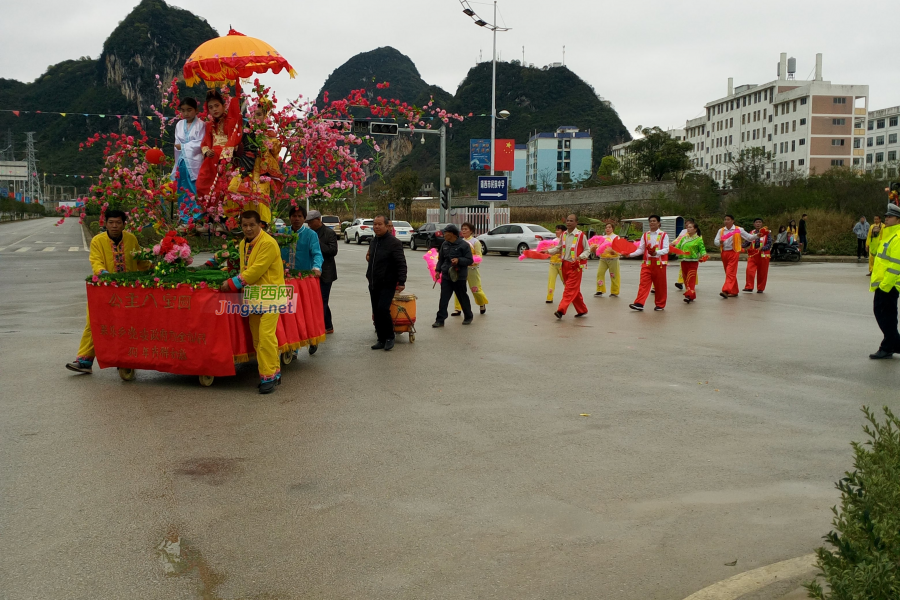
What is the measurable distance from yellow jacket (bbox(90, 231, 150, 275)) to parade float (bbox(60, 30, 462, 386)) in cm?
11

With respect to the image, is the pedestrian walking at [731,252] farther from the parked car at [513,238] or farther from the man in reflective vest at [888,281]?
the parked car at [513,238]

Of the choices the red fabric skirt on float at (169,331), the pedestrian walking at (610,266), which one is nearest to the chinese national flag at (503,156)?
the pedestrian walking at (610,266)

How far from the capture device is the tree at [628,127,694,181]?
66.3 meters

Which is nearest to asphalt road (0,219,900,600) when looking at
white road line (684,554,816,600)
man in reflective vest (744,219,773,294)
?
white road line (684,554,816,600)

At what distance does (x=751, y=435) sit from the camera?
6367 millimetres

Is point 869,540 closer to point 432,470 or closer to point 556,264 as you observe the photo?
point 432,470

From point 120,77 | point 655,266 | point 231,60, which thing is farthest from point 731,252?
point 120,77

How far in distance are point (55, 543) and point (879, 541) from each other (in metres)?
3.76

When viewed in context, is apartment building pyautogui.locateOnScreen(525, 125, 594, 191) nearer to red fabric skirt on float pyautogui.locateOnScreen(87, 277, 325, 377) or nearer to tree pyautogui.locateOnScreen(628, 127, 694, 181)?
tree pyautogui.locateOnScreen(628, 127, 694, 181)

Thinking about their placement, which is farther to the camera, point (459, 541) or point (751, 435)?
point (751, 435)

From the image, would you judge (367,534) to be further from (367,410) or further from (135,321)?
(135,321)

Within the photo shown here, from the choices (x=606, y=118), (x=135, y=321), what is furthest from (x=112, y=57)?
(x=135, y=321)

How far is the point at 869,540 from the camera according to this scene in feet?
9.34

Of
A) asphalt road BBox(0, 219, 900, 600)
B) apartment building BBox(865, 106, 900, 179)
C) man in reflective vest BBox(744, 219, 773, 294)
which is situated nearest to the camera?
asphalt road BBox(0, 219, 900, 600)
